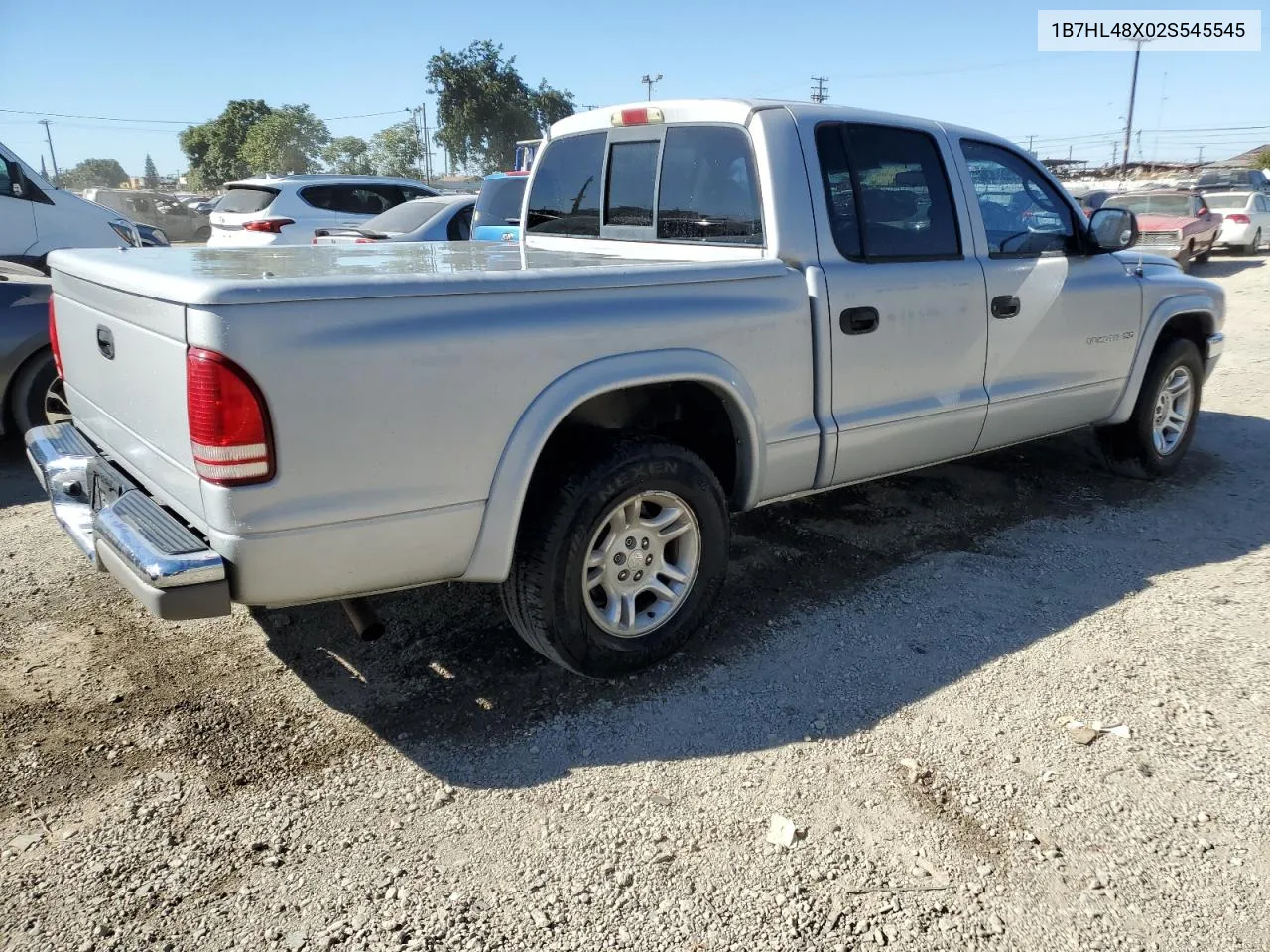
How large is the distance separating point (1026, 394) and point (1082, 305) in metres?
0.57

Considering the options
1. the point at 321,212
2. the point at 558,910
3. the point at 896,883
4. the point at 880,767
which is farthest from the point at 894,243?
the point at 321,212

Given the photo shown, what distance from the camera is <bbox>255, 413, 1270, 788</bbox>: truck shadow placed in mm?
3057

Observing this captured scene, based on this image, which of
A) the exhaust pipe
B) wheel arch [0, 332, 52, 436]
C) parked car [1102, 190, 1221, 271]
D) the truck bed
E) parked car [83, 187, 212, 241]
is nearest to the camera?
the truck bed

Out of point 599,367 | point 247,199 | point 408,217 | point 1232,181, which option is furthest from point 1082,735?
point 1232,181

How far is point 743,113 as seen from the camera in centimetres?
365

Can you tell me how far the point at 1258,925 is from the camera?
228 cm

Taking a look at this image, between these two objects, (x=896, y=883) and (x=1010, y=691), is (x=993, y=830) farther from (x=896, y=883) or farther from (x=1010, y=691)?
(x=1010, y=691)

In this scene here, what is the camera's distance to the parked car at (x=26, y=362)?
18.2 feet

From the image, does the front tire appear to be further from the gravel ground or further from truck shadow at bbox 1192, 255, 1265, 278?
truck shadow at bbox 1192, 255, 1265, 278

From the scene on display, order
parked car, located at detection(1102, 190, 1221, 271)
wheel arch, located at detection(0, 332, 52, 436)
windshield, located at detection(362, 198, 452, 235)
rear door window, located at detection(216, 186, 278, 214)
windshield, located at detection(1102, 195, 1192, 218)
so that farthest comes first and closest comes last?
1. windshield, located at detection(1102, 195, 1192, 218)
2. parked car, located at detection(1102, 190, 1221, 271)
3. rear door window, located at detection(216, 186, 278, 214)
4. windshield, located at detection(362, 198, 452, 235)
5. wheel arch, located at detection(0, 332, 52, 436)

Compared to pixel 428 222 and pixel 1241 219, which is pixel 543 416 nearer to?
pixel 428 222

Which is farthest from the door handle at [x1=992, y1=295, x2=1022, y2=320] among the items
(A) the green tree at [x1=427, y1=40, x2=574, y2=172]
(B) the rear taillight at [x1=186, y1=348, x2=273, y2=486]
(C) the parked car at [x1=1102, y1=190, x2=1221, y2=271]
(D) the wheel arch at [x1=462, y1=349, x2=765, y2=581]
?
(A) the green tree at [x1=427, y1=40, x2=574, y2=172]

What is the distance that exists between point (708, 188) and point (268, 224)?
1059 cm

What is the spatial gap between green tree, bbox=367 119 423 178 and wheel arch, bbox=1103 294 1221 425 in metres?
71.4
